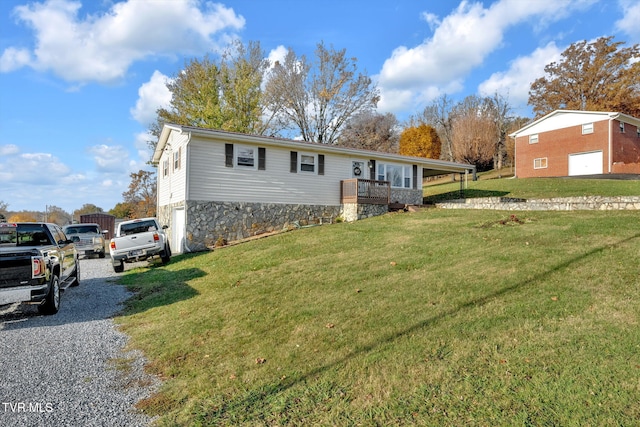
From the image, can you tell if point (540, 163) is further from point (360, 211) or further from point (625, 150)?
point (360, 211)

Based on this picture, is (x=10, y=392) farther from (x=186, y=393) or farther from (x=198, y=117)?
(x=198, y=117)

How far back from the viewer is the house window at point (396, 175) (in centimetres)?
1997

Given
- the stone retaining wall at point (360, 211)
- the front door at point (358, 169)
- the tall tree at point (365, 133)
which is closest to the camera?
the stone retaining wall at point (360, 211)

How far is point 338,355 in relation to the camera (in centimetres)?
415

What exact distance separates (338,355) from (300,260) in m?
5.59

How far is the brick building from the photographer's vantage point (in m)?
25.2

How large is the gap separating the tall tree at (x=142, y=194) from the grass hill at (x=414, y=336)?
35227 mm

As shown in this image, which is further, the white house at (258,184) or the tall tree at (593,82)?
the tall tree at (593,82)

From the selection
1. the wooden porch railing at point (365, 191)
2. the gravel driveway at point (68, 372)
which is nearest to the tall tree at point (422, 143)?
the wooden porch railing at point (365, 191)

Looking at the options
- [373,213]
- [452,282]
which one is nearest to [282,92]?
[373,213]

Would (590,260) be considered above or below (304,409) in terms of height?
above

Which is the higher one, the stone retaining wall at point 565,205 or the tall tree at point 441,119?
the tall tree at point 441,119

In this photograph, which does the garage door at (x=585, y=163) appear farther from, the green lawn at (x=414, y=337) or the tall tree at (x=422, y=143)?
the green lawn at (x=414, y=337)

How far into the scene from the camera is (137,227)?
1291 centimetres
